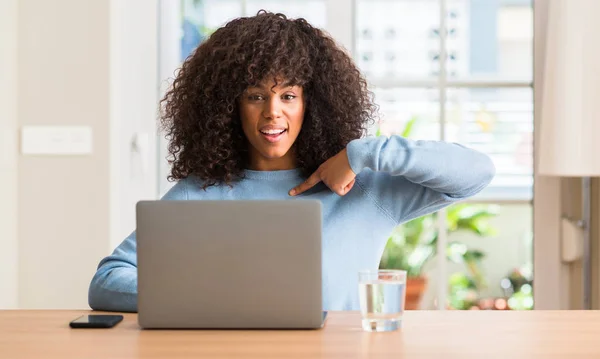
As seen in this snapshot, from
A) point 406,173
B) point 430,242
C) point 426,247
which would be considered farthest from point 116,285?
point 426,247

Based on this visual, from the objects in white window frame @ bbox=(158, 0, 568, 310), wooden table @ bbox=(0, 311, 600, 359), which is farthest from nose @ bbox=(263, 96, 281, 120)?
white window frame @ bbox=(158, 0, 568, 310)

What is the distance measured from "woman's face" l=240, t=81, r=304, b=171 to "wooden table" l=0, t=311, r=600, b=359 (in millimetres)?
517

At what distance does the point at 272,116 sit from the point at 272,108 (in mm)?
18

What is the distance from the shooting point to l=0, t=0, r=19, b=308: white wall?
314cm

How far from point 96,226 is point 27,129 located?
16.8 inches

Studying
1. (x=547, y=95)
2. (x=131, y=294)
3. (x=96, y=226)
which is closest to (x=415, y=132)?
(x=547, y=95)

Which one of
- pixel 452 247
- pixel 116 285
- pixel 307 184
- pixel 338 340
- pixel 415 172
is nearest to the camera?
pixel 338 340

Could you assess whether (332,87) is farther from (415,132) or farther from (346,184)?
(415,132)

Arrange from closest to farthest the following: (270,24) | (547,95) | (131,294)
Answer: (131,294) < (270,24) < (547,95)

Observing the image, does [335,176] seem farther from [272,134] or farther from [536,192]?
[536,192]

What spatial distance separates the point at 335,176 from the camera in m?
1.92

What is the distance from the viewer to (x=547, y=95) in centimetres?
319

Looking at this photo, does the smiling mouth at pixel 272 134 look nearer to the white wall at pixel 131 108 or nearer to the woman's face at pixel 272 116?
the woman's face at pixel 272 116

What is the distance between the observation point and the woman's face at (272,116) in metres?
1.99
